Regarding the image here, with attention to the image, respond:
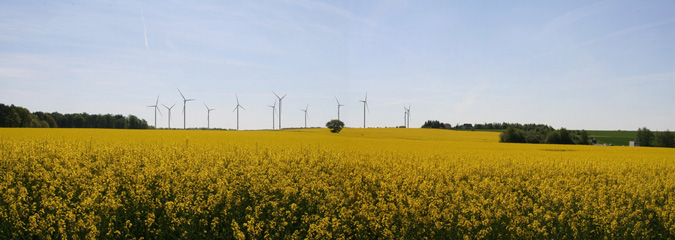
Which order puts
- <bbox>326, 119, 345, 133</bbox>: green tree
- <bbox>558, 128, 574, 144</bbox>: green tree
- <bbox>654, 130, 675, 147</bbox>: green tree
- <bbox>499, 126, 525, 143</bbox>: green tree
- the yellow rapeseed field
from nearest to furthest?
the yellow rapeseed field < <bbox>499, 126, 525, 143</bbox>: green tree < <bbox>558, 128, 574, 144</bbox>: green tree < <bbox>654, 130, 675, 147</bbox>: green tree < <bbox>326, 119, 345, 133</bbox>: green tree

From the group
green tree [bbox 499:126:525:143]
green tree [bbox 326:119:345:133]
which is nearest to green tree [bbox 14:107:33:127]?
green tree [bbox 326:119:345:133]

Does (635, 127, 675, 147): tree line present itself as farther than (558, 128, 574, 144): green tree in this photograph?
Yes

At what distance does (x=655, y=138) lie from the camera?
270 ft

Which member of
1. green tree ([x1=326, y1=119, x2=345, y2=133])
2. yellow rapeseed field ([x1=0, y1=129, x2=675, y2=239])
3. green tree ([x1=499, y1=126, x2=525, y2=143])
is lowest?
yellow rapeseed field ([x1=0, y1=129, x2=675, y2=239])

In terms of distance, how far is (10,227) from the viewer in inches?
303

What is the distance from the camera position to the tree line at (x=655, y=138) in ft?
249

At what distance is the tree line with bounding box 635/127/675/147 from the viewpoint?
76.0 meters

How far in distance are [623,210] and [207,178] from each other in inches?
359

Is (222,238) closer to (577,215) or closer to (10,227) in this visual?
(10,227)

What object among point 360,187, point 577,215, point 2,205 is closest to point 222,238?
point 360,187

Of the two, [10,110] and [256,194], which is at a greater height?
Answer: [10,110]

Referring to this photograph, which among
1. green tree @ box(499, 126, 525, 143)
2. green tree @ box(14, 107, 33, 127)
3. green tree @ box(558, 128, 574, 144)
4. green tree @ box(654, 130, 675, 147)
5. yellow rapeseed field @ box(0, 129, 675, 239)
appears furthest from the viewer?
green tree @ box(14, 107, 33, 127)

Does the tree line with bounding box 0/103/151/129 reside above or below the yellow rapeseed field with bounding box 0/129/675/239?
above

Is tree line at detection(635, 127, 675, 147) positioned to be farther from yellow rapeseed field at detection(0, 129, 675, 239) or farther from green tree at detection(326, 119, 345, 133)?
yellow rapeseed field at detection(0, 129, 675, 239)
